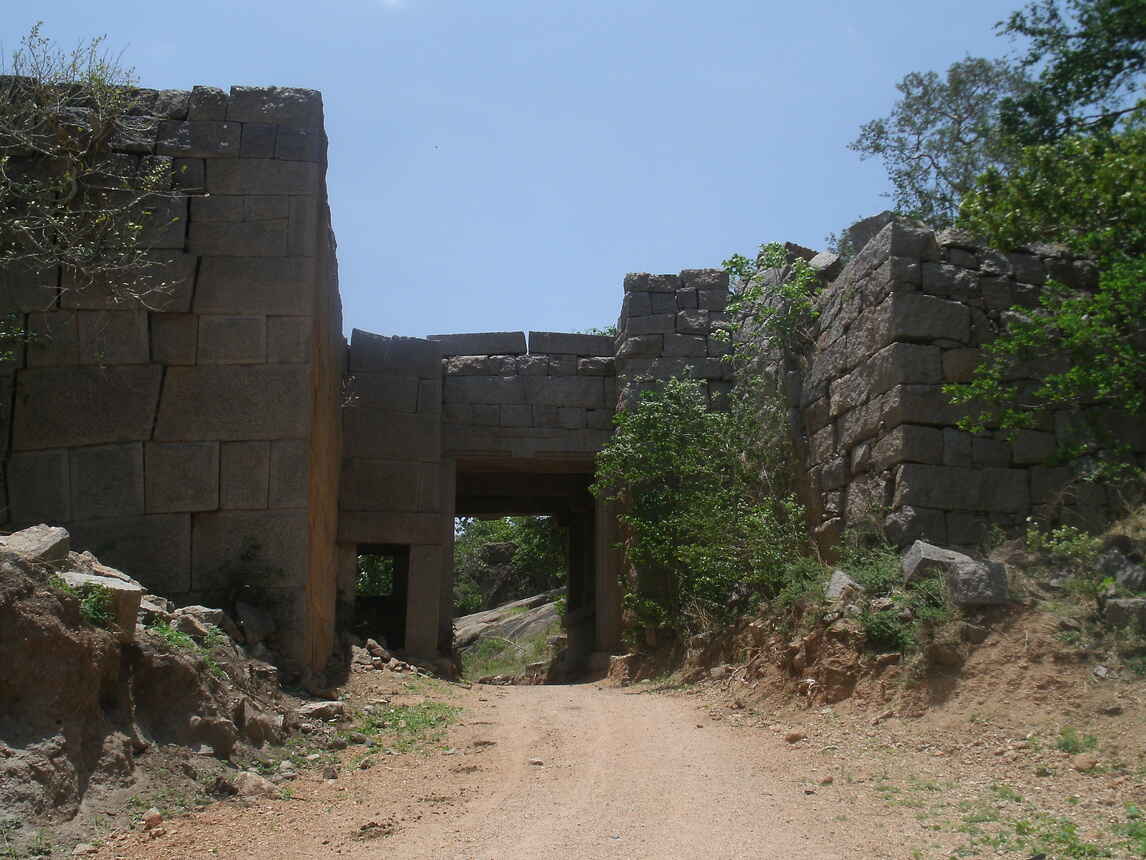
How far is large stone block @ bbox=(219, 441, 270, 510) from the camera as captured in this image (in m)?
7.75

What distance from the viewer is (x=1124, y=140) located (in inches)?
328

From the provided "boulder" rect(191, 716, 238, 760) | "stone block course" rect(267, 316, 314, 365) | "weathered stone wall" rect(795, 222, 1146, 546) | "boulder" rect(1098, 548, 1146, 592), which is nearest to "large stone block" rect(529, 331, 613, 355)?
"weathered stone wall" rect(795, 222, 1146, 546)

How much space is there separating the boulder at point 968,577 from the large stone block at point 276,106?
5.73 m

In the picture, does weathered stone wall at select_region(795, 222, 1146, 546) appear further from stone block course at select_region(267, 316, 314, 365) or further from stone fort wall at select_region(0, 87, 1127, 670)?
stone block course at select_region(267, 316, 314, 365)

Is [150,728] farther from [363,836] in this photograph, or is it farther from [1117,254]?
[1117,254]

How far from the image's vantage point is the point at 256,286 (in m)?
8.05

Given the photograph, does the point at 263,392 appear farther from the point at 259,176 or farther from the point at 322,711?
the point at 322,711

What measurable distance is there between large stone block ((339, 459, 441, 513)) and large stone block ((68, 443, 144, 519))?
366cm

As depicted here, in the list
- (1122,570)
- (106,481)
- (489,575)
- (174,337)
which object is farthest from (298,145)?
(489,575)

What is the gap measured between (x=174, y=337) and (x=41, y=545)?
2.96m

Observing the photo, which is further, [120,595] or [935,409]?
[935,409]

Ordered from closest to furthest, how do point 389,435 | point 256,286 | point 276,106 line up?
point 256,286 < point 276,106 < point 389,435

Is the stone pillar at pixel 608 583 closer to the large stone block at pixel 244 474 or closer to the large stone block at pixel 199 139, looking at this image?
the large stone block at pixel 244 474

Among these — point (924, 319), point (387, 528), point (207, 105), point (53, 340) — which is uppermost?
point (207, 105)
